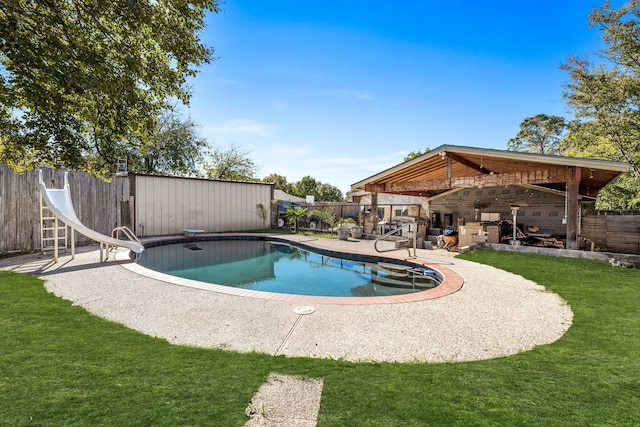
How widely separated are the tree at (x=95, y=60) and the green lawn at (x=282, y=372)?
4.55 metres

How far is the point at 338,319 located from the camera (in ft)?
13.6

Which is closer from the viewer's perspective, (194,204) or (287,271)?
(287,271)

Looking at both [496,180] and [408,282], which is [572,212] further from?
[408,282]

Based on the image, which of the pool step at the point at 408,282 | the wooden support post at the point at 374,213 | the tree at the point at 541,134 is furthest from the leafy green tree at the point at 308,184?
the pool step at the point at 408,282

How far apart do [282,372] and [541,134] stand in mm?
47742

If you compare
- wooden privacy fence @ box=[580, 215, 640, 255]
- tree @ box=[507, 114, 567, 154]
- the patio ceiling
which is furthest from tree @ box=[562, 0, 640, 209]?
tree @ box=[507, 114, 567, 154]

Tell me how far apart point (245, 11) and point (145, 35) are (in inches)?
166

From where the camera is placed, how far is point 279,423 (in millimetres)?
2018

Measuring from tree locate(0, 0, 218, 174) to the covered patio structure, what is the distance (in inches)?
346

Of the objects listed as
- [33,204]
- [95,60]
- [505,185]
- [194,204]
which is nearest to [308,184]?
[194,204]

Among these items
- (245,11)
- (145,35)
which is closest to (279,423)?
(145,35)

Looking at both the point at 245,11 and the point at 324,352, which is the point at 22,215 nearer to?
the point at 245,11

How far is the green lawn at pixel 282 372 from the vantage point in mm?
2014

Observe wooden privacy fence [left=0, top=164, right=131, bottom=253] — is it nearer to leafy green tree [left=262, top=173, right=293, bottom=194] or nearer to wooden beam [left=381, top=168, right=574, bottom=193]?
wooden beam [left=381, top=168, right=574, bottom=193]
